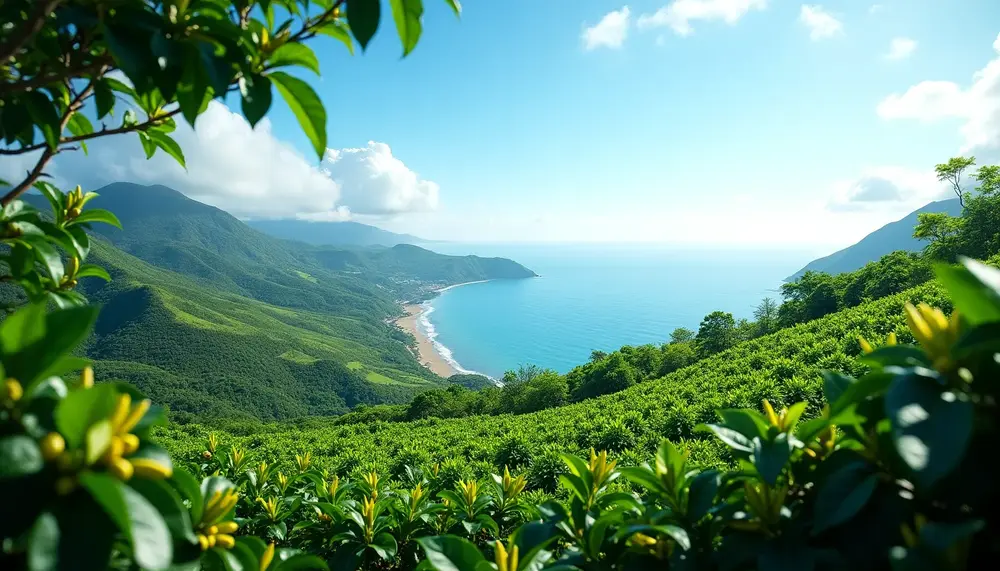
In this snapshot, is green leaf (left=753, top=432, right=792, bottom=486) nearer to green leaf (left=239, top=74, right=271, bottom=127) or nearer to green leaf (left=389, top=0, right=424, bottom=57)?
green leaf (left=389, top=0, right=424, bottom=57)

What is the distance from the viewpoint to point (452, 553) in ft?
3.76

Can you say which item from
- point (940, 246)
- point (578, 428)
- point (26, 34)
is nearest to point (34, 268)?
point (26, 34)

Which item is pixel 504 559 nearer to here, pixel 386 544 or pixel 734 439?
pixel 734 439

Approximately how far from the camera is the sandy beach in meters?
95.9

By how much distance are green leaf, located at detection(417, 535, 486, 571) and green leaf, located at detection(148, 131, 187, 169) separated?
1622 millimetres

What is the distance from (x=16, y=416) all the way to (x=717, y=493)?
1542 mm

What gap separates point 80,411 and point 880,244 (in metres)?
203

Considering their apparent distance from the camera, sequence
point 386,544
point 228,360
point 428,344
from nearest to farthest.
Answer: point 386,544 → point 228,360 → point 428,344

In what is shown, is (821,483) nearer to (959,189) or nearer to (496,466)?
(496,466)

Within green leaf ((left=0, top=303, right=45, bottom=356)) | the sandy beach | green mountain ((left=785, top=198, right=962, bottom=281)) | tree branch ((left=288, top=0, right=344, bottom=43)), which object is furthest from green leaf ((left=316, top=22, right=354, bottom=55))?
green mountain ((left=785, top=198, right=962, bottom=281))

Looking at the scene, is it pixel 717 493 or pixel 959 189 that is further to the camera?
pixel 959 189

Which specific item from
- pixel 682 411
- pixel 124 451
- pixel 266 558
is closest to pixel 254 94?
pixel 124 451

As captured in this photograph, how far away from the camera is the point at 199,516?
0.99 meters

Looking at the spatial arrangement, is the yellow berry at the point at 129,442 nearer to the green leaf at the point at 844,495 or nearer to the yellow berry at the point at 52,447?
the yellow berry at the point at 52,447
